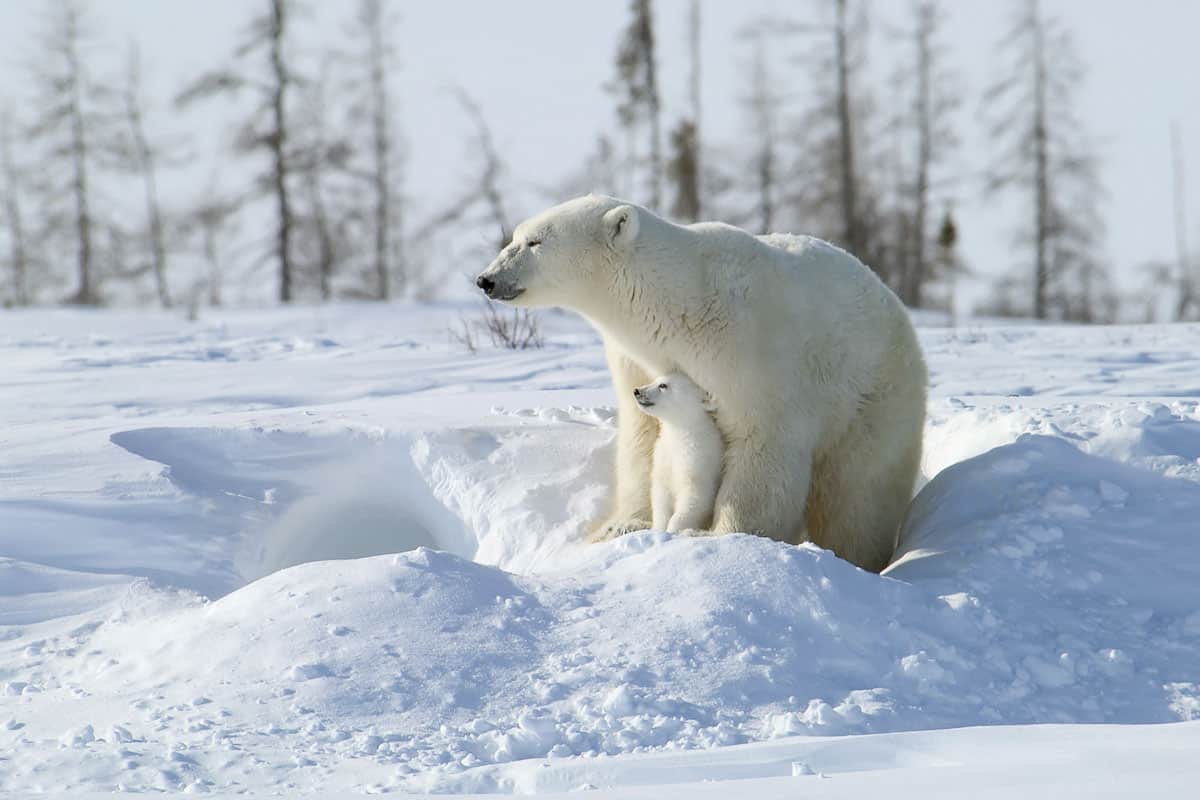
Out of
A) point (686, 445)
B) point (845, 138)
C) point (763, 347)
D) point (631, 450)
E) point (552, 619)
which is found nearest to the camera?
point (552, 619)

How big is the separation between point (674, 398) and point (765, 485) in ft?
1.40

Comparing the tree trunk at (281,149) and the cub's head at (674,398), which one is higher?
the tree trunk at (281,149)

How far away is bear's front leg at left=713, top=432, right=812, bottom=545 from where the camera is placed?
427 centimetres

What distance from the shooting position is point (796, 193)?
897 inches

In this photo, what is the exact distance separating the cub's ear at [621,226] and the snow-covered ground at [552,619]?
42.6 inches

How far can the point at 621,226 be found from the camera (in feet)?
14.3

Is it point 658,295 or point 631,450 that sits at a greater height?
point 658,295

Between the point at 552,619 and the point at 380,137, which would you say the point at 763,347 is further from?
the point at 380,137

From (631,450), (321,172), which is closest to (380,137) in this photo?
(321,172)

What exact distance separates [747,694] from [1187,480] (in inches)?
86.1

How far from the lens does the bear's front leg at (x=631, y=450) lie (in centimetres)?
473

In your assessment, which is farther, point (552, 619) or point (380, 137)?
point (380, 137)

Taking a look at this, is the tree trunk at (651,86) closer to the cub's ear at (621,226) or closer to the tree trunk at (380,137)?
the tree trunk at (380,137)

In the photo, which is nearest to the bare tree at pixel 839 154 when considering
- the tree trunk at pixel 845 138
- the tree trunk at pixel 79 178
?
the tree trunk at pixel 845 138
